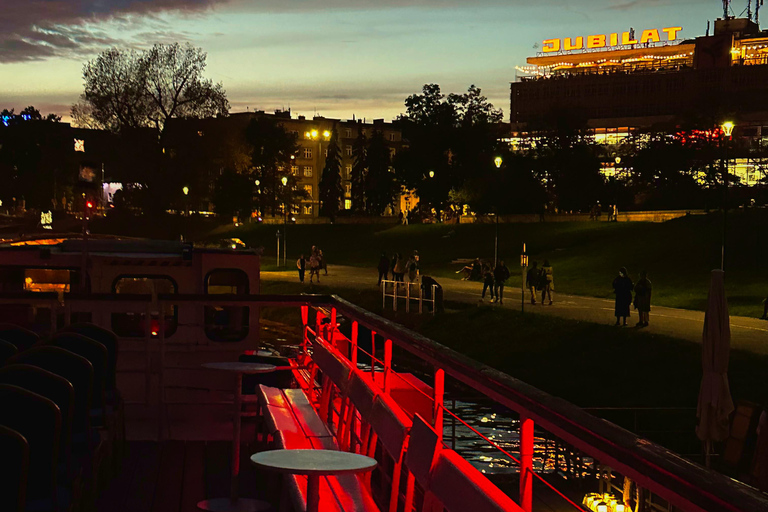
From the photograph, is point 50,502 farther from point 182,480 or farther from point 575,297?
point 575,297

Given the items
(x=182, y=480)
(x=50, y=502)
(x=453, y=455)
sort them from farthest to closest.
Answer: (x=182, y=480)
(x=50, y=502)
(x=453, y=455)

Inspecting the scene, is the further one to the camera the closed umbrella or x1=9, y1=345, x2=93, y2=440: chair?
the closed umbrella

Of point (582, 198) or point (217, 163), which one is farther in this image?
point (582, 198)

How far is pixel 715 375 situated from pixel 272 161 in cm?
11845

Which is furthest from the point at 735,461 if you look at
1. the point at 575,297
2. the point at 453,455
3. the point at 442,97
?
the point at 442,97

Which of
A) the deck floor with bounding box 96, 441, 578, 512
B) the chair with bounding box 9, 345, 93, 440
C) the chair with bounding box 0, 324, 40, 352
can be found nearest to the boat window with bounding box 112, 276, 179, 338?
the deck floor with bounding box 96, 441, 578, 512

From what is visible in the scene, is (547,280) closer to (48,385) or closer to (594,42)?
(48,385)

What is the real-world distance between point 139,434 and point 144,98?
7414 centimetres

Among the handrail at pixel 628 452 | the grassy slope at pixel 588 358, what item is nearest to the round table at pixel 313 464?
the handrail at pixel 628 452

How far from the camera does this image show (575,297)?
4962 cm

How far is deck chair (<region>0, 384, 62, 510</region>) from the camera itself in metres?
4.86

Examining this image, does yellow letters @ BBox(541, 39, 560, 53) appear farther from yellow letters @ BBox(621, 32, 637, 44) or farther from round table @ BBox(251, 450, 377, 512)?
round table @ BBox(251, 450, 377, 512)

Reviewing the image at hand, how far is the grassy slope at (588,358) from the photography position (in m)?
27.2

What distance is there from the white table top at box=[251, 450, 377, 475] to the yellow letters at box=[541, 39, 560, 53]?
197816 millimetres
